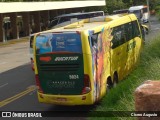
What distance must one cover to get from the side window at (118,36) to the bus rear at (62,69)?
2.73m

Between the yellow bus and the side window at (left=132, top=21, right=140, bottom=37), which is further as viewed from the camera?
the side window at (left=132, top=21, right=140, bottom=37)

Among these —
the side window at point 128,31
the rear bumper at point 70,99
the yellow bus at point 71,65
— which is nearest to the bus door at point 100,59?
the yellow bus at point 71,65

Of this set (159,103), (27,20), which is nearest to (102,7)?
(27,20)

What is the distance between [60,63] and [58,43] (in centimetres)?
61

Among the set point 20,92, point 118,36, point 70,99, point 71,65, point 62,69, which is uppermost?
point 118,36

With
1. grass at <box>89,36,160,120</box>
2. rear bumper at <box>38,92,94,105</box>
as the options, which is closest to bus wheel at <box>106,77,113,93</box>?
grass at <box>89,36,160,120</box>

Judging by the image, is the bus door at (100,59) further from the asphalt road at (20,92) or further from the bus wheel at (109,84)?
the asphalt road at (20,92)

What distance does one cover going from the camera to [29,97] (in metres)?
14.5

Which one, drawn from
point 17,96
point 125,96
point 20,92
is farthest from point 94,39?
point 20,92

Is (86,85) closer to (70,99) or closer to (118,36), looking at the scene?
(70,99)

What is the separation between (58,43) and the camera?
36.3 feet

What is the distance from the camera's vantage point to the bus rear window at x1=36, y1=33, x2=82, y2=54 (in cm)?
1090

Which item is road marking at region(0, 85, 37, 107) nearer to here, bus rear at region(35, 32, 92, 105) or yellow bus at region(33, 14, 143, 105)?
yellow bus at region(33, 14, 143, 105)

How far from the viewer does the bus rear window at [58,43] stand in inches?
429
